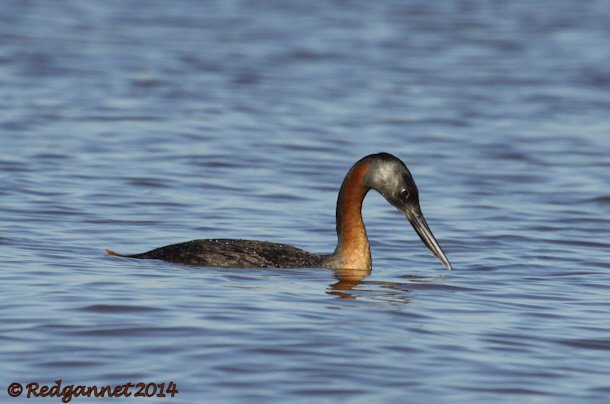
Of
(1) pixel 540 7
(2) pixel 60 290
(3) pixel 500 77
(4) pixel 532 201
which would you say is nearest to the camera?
(2) pixel 60 290

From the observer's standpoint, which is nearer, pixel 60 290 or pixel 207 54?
pixel 60 290

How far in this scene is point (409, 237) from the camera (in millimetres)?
13609

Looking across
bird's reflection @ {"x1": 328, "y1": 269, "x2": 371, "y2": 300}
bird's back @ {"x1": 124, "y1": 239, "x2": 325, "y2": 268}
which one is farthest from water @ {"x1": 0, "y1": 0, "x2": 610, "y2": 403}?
bird's back @ {"x1": 124, "y1": 239, "x2": 325, "y2": 268}

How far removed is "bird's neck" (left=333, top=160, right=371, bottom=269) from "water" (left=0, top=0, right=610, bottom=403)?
0.66 feet

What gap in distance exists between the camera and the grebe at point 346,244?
36.4 ft

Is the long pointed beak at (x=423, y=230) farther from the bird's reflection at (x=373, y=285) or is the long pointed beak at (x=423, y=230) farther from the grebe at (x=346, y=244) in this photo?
the bird's reflection at (x=373, y=285)

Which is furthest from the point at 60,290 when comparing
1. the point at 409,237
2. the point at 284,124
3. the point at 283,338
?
the point at 284,124

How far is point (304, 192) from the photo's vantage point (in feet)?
51.9

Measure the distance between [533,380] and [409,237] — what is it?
547 cm

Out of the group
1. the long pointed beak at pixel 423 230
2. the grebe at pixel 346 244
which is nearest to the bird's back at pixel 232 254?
the grebe at pixel 346 244

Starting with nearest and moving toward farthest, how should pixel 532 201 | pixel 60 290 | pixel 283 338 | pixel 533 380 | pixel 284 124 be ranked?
pixel 533 380 → pixel 283 338 → pixel 60 290 → pixel 532 201 → pixel 284 124

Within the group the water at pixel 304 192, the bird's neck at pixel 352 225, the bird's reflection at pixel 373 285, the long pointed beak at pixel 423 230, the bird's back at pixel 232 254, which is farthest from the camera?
the long pointed beak at pixel 423 230

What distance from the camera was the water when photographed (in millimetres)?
8398

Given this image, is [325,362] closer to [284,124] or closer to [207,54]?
[284,124]
